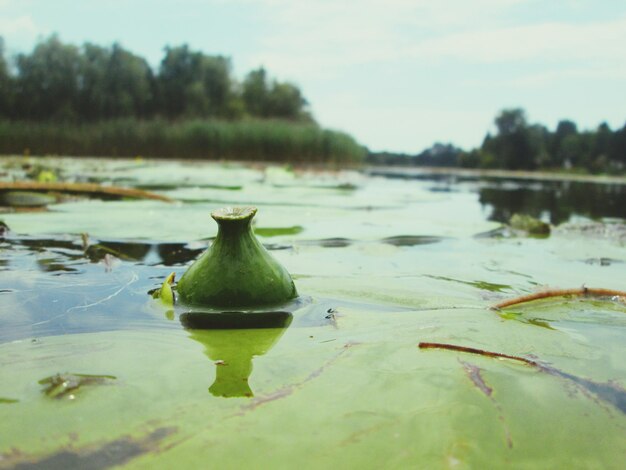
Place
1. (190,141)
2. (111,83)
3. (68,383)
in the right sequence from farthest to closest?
(111,83), (190,141), (68,383)

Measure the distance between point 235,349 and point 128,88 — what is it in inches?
1537

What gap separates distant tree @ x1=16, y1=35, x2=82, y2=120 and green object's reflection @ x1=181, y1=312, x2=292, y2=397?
3425 centimetres

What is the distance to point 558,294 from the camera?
1681 millimetres

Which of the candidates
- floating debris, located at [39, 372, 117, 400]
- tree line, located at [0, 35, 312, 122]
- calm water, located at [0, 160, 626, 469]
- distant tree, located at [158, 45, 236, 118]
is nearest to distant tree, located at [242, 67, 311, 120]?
tree line, located at [0, 35, 312, 122]

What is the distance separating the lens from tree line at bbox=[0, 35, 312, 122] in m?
32.4

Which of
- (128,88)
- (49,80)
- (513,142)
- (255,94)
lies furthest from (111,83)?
(513,142)

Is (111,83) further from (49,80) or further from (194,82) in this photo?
(194,82)

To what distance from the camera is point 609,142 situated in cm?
5831

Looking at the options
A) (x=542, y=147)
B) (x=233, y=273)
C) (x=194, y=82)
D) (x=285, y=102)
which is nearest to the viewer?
(x=233, y=273)

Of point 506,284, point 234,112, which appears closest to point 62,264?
point 506,284

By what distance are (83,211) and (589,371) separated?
344 cm

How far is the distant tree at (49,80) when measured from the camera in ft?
106

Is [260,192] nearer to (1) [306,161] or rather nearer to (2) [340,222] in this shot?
(2) [340,222]

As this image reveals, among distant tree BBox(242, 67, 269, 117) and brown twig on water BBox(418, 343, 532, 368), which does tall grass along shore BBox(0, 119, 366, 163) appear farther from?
distant tree BBox(242, 67, 269, 117)
